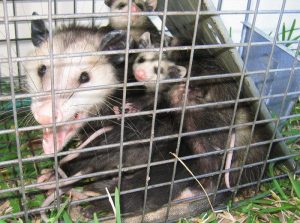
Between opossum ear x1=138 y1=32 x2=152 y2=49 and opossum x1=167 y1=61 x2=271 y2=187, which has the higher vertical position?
opossum ear x1=138 y1=32 x2=152 y2=49

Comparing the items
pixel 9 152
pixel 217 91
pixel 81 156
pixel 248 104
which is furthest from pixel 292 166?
pixel 9 152

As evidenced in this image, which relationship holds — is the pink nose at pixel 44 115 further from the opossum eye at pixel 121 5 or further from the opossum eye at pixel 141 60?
the opossum eye at pixel 121 5

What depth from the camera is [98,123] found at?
213cm

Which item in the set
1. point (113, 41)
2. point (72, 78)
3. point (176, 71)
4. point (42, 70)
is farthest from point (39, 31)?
point (176, 71)

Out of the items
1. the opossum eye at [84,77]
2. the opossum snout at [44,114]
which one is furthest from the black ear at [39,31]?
the opossum snout at [44,114]

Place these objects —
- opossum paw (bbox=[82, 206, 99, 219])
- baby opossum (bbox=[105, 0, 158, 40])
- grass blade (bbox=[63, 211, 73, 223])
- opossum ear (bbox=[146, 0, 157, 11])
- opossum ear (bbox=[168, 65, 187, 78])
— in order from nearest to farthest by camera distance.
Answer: grass blade (bbox=[63, 211, 73, 223]) → opossum paw (bbox=[82, 206, 99, 219]) → opossum ear (bbox=[168, 65, 187, 78]) → opossum ear (bbox=[146, 0, 157, 11]) → baby opossum (bbox=[105, 0, 158, 40])

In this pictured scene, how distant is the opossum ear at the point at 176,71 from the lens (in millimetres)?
1955

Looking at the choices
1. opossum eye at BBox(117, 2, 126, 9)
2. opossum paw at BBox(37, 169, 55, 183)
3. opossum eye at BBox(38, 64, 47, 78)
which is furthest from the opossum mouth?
opossum eye at BBox(117, 2, 126, 9)

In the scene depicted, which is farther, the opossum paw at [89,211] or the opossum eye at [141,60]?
the opossum eye at [141,60]

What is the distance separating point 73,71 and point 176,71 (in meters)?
0.49

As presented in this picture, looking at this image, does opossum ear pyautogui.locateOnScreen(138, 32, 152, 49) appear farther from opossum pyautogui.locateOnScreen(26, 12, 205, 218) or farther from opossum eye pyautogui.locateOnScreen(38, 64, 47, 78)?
opossum eye pyautogui.locateOnScreen(38, 64, 47, 78)

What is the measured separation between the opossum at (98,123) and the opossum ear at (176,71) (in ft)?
0.71

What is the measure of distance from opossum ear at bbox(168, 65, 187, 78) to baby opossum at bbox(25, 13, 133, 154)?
0.24 metres

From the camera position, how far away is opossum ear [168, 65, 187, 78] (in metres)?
1.96
